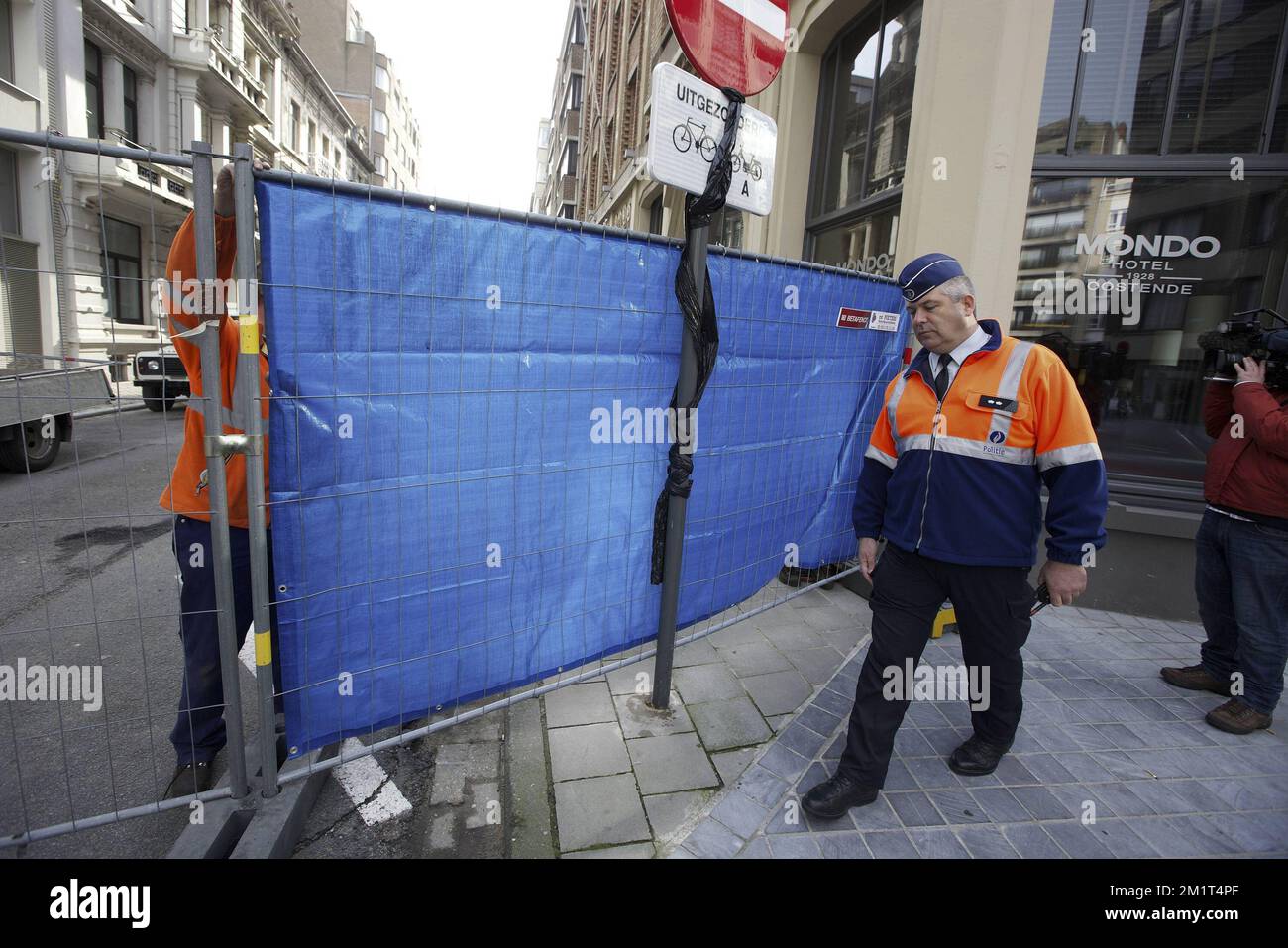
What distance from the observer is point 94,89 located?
17.3m

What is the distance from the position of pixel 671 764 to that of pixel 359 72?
6160 cm

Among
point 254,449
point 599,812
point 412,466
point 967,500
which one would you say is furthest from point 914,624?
point 254,449

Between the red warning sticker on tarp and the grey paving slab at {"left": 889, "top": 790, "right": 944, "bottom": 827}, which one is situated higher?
the red warning sticker on tarp

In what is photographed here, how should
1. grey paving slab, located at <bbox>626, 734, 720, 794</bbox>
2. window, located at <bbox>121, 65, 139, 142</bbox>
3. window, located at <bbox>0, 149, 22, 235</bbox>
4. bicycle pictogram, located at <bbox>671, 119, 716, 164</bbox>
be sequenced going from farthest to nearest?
window, located at <bbox>121, 65, 139, 142</bbox> → window, located at <bbox>0, 149, 22, 235</bbox> → grey paving slab, located at <bbox>626, 734, 720, 794</bbox> → bicycle pictogram, located at <bbox>671, 119, 716, 164</bbox>

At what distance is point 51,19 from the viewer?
15016 mm

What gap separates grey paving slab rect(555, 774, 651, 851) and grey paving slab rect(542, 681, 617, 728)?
45cm

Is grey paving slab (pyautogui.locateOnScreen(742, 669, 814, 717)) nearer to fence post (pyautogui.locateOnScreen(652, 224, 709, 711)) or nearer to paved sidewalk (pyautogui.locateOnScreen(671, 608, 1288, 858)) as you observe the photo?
paved sidewalk (pyautogui.locateOnScreen(671, 608, 1288, 858))

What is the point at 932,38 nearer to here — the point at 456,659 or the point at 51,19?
the point at 456,659

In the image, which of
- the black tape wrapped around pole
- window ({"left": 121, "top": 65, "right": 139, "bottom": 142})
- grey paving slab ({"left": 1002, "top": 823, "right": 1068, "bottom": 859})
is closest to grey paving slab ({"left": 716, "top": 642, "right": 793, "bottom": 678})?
the black tape wrapped around pole

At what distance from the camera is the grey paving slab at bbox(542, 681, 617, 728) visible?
3252 mm

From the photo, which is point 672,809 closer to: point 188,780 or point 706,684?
point 706,684

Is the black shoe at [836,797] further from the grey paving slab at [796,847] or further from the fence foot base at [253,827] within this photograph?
the fence foot base at [253,827]
